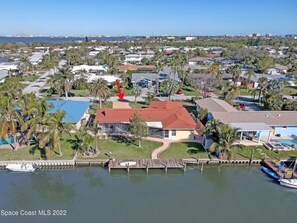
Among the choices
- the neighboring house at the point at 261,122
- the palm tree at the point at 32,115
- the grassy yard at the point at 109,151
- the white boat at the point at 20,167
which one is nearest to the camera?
the white boat at the point at 20,167

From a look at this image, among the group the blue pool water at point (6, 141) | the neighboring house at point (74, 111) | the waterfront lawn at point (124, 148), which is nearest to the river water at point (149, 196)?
the waterfront lawn at point (124, 148)

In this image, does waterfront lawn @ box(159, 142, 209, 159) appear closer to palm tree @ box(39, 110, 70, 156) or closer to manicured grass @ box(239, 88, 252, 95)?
palm tree @ box(39, 110, 70, 156)

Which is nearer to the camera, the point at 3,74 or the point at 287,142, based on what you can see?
the point at 287,142

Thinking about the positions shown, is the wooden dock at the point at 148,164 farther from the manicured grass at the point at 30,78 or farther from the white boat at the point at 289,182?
the manicured grass at the point at 30,78

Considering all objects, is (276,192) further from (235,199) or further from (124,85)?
(124,85)

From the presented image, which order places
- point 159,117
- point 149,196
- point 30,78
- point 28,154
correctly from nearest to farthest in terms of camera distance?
point 149,196 < point 28,154 < point 159,117 < point 30,78

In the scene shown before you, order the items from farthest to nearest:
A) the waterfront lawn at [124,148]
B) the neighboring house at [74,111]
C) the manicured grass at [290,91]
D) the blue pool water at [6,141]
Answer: the manicured grass at [290,91]
the neighboring house at [74,111]
the blue pool water at [6,141]
the waterfront lawn at [124,148]

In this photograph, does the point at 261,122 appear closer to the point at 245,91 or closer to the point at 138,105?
the point at 138,105

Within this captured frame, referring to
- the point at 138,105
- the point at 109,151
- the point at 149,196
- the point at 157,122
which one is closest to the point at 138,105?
the point at 138,105
